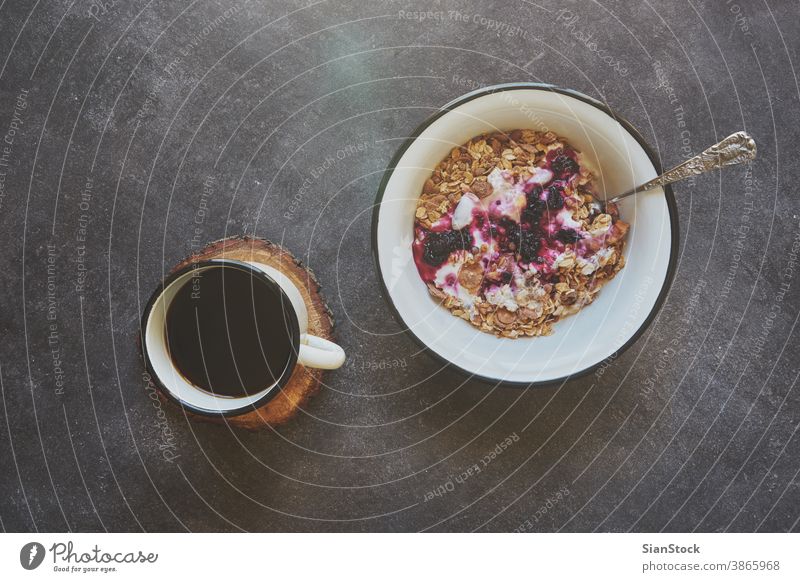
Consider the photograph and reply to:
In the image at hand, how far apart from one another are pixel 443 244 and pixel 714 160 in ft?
1.22

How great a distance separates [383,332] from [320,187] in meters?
0.27

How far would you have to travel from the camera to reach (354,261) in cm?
103

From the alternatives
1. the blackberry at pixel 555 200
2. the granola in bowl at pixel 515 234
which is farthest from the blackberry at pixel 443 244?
the blackberry at pixel 555 200

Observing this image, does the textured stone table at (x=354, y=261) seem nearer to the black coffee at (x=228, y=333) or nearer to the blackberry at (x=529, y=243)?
the black coffee at (x=228, y=333)

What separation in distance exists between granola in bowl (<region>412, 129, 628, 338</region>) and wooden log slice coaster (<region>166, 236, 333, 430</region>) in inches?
8.4

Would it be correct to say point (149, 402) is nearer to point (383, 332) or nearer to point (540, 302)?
point (383, 332)

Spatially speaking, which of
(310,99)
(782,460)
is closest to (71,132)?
(310,99)

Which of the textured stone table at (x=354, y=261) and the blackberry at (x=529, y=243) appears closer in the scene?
the blackberry at (x=529, y=243)

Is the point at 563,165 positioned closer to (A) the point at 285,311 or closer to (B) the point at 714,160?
(B) the point at 714,160

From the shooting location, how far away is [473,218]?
879 mm

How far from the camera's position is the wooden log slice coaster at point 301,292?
1018mm

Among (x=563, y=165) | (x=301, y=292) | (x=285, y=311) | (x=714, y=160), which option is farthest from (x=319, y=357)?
(x=714, y=160)

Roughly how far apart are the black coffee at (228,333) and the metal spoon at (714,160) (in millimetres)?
540

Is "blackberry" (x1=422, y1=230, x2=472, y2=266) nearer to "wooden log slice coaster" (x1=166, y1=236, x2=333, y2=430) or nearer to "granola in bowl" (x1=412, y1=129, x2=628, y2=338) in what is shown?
"granola in bowl" (x1=412, y1=129, x2=628, y2=338)
